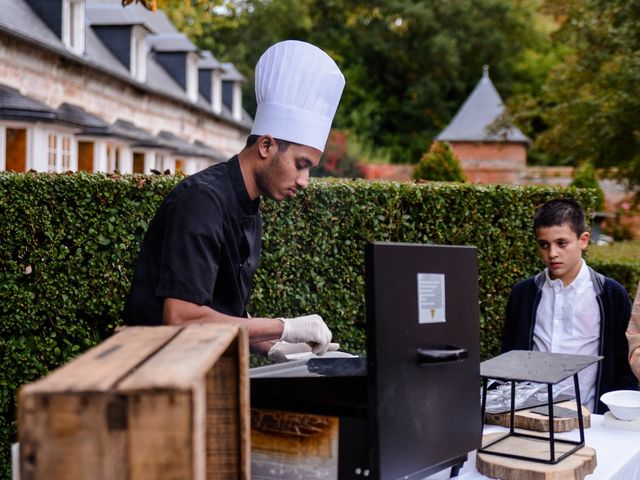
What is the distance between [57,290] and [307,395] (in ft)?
11.4

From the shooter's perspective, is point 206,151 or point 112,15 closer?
point 112,15

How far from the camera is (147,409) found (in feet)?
3.99

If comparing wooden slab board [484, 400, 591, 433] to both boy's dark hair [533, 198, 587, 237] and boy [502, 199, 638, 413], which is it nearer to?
boy [502, 199, 638, 413]

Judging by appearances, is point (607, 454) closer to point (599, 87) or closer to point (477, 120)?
point (599, 87)

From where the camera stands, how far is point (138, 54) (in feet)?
66.5

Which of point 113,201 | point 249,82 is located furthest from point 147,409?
point 249,82

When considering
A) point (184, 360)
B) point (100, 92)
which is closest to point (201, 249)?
point (184, 360)

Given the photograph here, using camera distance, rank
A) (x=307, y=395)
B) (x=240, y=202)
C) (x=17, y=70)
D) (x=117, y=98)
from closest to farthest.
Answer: (x=307, y=395) < (x=240, y=202) < (x=17, y=70) < (x=117, y=98)

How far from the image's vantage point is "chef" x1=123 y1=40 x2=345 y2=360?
2.18 meters

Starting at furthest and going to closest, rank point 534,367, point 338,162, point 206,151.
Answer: point 338,162 < point 206,151 < point 534,367

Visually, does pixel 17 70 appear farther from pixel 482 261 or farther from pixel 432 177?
pixel 482 261

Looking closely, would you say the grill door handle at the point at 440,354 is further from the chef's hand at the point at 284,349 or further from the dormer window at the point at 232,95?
the dormer window at the point at 232,95

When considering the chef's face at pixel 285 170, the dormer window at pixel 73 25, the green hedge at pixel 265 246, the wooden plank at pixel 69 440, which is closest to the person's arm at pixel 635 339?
the chef's face at pixel 285 170

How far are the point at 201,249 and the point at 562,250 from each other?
82.7 inches
